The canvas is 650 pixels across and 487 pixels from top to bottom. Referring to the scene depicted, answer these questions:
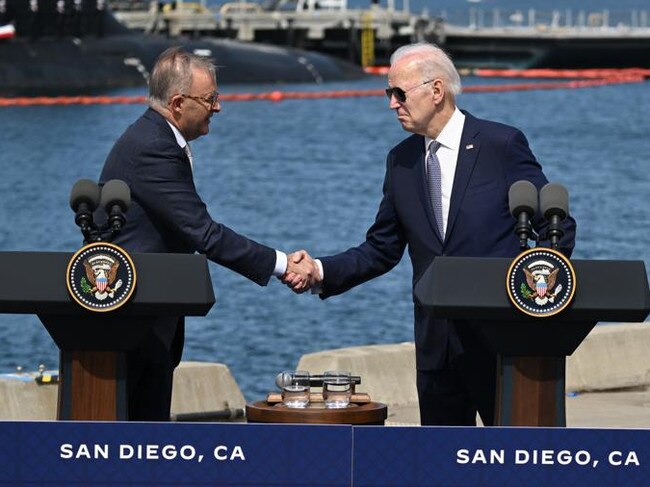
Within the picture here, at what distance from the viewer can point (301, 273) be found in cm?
709

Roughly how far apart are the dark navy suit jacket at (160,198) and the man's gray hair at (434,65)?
946 mm

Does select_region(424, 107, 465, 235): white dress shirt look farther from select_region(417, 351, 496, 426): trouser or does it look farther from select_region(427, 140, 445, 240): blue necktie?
select_region(417, 351, 496, 426): trouser

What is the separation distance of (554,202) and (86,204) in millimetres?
1625

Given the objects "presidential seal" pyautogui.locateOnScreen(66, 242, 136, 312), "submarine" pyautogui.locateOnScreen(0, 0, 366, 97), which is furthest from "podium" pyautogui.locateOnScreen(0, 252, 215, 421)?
"submarine" pyautogui.locateOnScreen(0, 0, 366, 97)

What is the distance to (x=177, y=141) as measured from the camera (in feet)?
21.9

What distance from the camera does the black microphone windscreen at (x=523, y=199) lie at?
19.5 ft

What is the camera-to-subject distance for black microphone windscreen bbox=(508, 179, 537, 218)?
5945 mm

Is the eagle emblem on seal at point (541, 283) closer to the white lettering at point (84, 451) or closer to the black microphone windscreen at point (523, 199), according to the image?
the black microphone windscreen at point (523, 199)

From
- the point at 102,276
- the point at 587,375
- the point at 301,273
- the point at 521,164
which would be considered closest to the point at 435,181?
the point at 521,164

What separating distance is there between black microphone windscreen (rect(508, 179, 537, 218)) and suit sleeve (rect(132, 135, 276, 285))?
122cm

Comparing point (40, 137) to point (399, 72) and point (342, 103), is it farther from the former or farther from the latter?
point (399, 72)

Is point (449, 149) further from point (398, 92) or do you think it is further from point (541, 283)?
point (541, 283)

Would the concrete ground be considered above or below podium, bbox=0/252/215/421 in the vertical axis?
below

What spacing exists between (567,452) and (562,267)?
63cm
